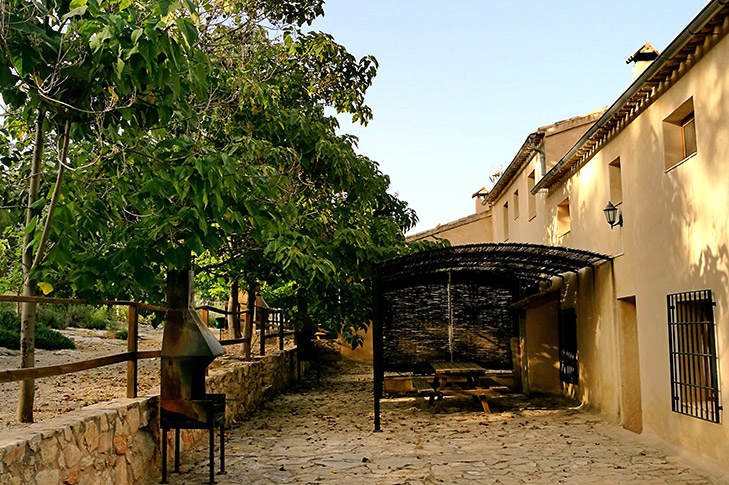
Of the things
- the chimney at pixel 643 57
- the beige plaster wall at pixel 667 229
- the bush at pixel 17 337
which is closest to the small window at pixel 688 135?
the beige plaster wall at pixel 667 229

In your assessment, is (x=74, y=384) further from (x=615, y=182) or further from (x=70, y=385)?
(x=615, y=182)

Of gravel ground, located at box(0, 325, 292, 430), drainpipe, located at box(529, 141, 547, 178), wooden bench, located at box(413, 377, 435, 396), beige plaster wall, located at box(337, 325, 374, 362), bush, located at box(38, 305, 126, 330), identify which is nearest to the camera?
gravel ground, located at box(0, 325, 292, 430)

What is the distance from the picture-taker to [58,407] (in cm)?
680

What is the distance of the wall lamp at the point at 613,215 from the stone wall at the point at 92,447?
635cm

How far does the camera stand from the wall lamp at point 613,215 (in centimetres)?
982

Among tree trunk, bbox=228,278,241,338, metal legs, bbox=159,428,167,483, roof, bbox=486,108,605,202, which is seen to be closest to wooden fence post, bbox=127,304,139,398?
metal legs, bbox=159,428,167,483

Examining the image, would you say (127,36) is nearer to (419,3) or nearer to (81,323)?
(419,3)

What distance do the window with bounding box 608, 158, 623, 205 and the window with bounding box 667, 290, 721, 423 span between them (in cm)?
258

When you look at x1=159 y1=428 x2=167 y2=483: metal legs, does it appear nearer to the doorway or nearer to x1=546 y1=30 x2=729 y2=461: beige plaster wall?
x1=546 y1=30 x2=729 y2=461: beige plaster wall

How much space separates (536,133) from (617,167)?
4731 mm

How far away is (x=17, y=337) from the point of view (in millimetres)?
12430

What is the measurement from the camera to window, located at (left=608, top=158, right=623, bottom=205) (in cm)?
1043

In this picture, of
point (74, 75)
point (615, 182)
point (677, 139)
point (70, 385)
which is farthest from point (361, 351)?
point (74, 75)

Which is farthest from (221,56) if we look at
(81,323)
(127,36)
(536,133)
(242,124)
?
(81,323)
